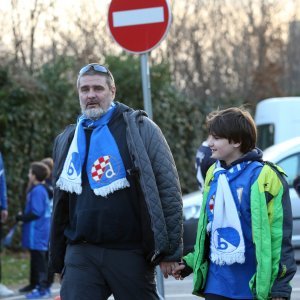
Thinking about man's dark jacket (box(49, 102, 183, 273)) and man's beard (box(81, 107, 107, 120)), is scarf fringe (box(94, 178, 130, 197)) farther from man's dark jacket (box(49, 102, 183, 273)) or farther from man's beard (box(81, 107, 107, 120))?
man's beard (box(81, 107, 107, 120))

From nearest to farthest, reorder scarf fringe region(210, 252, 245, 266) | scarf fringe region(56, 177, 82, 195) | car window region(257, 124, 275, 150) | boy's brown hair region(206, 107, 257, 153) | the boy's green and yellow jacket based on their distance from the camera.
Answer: the boy's green and yellow jacket, scarf fringe region(210, 252, 245, 266), boy's brown hair region(206, 107, 257, 153), scarf fringe region(56, 177, 82, 195), car window region(257, 124, 275, 150)

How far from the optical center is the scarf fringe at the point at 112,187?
564cm

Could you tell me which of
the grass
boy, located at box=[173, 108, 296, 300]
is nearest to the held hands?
boy, located at box=[173, 108, 296, 300]

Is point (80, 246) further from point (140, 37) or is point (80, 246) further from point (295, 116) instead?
point (295, 116)

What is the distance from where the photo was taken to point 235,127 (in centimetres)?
534

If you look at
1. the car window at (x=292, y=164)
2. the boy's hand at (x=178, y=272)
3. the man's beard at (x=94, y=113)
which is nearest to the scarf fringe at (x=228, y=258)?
the boy's hand at (x=178, y=272)

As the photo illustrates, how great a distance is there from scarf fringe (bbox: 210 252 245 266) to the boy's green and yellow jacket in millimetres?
122

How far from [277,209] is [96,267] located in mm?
1161

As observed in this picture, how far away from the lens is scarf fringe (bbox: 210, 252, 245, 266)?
5.21m

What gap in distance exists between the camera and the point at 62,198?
19.4 ft

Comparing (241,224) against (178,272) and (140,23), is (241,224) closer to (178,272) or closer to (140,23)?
(178,272)

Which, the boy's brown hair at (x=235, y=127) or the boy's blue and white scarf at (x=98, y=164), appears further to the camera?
the boy's blue and white scarf at (x=98, y=164)

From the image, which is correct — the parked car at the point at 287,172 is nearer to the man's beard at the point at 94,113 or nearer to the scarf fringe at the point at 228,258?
the man's beard at the point at 94,113

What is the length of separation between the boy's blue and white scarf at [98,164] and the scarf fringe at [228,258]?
72 cm
